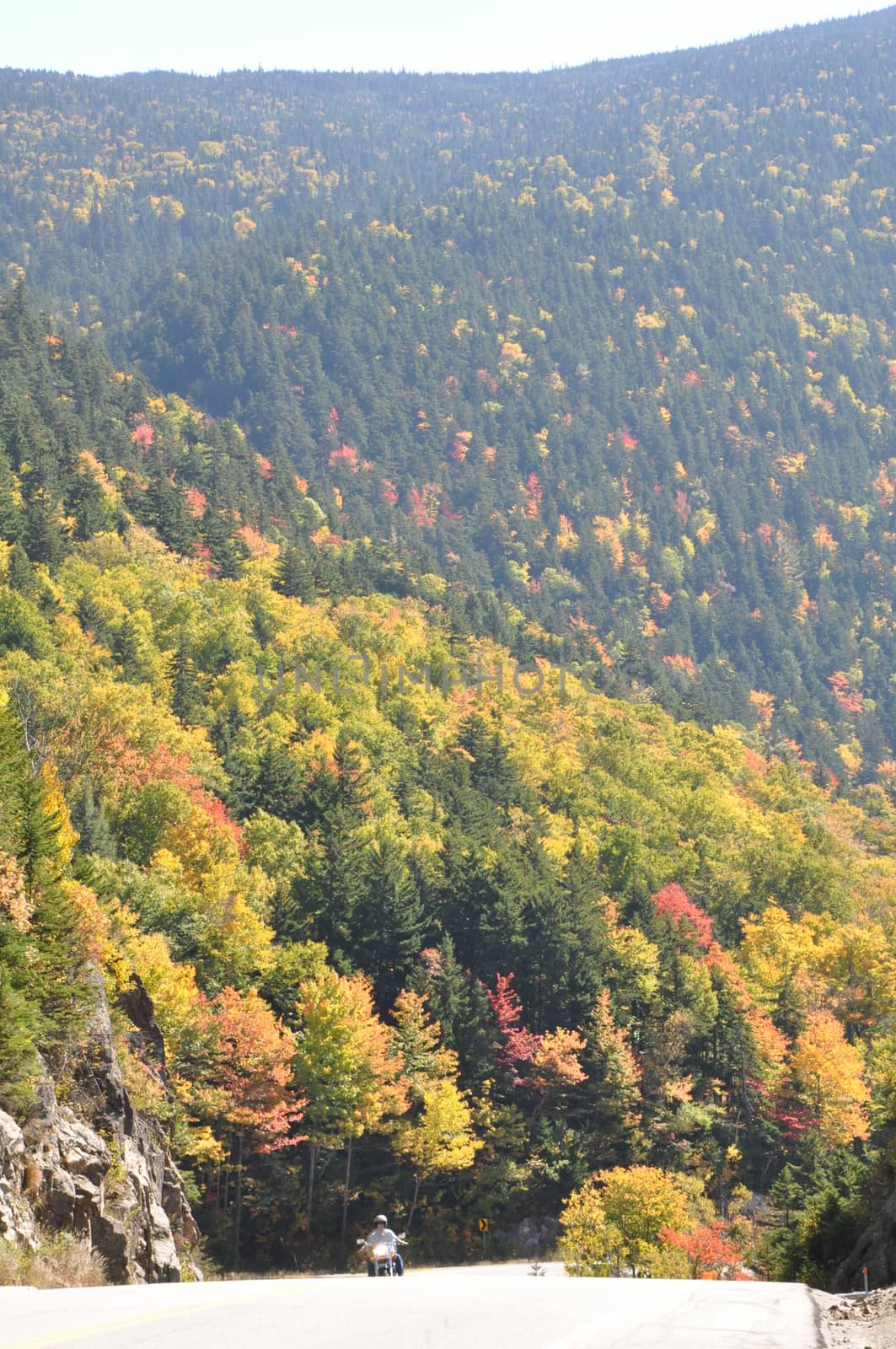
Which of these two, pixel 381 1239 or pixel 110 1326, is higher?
pixel 110 1326

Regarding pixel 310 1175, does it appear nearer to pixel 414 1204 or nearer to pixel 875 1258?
pixel 414 1204

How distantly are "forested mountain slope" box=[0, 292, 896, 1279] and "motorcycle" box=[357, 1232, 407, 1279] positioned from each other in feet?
30.5

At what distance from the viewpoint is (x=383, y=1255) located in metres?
26.3

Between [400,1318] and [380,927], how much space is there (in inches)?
2857

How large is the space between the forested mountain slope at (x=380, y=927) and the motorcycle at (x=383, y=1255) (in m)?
9.31

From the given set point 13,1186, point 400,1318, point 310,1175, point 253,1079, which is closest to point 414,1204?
point 310,1175

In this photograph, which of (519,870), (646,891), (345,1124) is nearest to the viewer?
(345,1124)

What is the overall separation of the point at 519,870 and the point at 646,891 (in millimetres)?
14304

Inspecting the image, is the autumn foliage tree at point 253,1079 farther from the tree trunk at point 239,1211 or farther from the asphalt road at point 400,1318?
the asphalt road at point 400,1318

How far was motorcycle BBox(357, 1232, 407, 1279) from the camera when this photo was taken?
26.2m

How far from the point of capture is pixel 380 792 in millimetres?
110875

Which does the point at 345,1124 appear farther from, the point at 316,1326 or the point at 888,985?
the point at 316,1326

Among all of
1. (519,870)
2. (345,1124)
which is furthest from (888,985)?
(345,1124)

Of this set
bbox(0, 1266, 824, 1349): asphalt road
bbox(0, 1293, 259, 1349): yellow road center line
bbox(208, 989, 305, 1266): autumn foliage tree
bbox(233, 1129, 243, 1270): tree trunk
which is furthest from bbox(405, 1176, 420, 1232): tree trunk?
bbox(0, 1293, 259, 1349): yellow road center line
